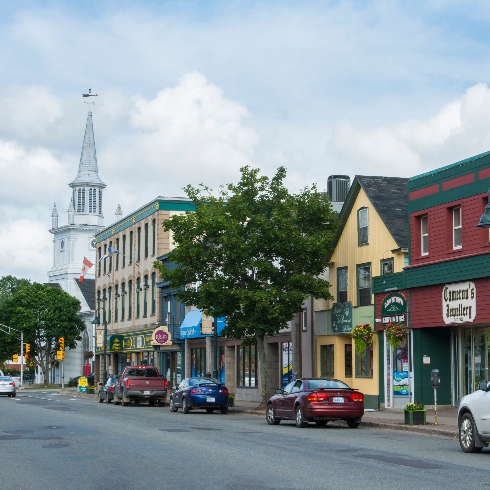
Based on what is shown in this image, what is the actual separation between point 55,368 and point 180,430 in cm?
8124

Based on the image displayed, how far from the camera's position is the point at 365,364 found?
124 ft

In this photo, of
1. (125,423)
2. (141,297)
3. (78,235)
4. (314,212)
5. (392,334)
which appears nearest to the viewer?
(125,423)

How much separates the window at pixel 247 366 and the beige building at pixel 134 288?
27.8 feet

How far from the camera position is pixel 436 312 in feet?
108

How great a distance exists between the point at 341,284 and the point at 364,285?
226 centimetres

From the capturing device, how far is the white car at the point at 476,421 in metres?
18.0

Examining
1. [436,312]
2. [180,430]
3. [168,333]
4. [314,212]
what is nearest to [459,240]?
[436,312]

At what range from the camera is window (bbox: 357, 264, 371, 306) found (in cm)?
3800

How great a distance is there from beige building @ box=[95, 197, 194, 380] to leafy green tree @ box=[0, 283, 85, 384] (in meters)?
13.3

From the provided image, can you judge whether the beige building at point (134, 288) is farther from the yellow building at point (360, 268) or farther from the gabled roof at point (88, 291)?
the gabled roof at point (88, 291)

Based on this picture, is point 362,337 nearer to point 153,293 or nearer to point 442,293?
point 442,293

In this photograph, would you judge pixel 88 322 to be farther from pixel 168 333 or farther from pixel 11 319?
pixel 168 333

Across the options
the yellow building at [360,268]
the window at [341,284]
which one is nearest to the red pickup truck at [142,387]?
Answer: the yellow building at [360,268]

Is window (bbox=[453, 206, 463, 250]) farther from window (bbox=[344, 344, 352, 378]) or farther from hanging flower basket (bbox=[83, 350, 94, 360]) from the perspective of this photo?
hanging flower basket (bbox=[83, 350, 94, 360])
